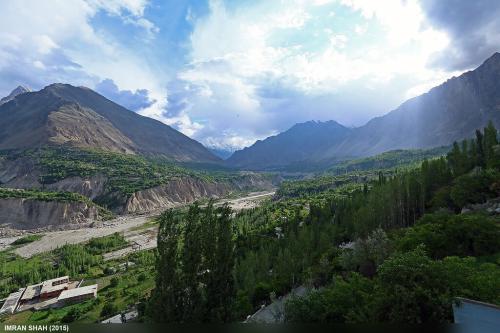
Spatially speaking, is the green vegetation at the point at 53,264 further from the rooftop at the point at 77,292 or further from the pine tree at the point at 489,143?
the pine tree at the point at 489,143

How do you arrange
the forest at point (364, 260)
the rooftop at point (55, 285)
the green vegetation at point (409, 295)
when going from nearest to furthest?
the green vegetation at point (409, 295)
the forest at point (364, 260)
the rooftop at point (55, 285)

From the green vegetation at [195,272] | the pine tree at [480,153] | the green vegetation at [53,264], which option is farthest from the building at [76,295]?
the pine tree at [480,153]

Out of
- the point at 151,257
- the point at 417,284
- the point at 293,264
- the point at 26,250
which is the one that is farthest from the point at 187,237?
the point at 26,250

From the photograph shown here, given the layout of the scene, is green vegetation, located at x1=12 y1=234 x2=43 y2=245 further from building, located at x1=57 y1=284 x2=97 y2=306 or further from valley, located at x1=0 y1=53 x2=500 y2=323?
building, located at x1=57 y1=284 x2=97 y2=306

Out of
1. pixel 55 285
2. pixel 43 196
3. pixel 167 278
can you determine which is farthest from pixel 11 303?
pixel 43 196

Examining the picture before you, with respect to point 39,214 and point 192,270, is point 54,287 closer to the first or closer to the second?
point 192,270
